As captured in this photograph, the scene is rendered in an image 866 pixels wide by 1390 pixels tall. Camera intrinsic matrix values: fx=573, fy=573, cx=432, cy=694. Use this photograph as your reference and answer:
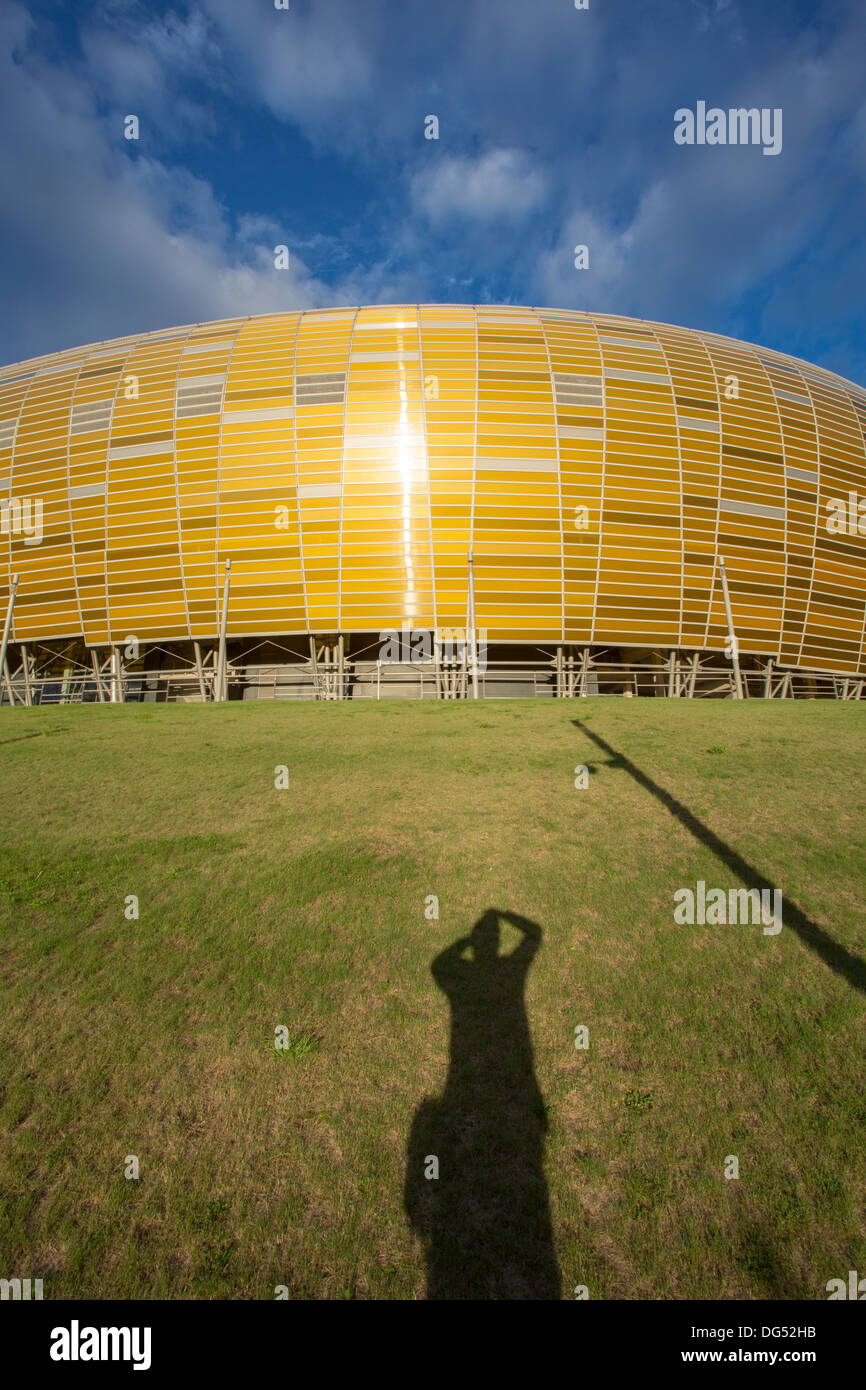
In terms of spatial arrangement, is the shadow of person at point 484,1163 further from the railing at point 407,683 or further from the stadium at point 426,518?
the railing at point 407,683

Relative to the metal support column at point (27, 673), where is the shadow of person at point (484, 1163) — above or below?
below

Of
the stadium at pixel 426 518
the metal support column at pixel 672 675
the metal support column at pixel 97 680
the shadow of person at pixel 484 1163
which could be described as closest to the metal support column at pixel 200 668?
the stadium at pixel 426 518

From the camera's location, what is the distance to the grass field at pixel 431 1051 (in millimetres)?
3084

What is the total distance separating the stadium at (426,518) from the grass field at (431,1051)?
2228 cm

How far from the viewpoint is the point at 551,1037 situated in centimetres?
437

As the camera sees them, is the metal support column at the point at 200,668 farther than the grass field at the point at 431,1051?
Yes

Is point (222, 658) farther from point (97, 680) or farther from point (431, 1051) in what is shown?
point (431, 1051)

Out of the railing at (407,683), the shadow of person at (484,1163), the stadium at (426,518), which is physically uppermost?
the stadium at (426,518)

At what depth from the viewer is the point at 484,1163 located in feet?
11.4
